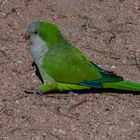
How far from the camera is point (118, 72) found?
16.1 ft

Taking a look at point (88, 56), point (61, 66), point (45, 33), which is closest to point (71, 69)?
point (61, 66)

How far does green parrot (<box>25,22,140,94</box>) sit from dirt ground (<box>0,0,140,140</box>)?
6.3 inches

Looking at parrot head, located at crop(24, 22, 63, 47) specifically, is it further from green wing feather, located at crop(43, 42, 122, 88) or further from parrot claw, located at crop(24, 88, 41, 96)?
parrot claw, located at crop(24, 88, 41, 96)

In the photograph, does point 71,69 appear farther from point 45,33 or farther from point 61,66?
point 45,33

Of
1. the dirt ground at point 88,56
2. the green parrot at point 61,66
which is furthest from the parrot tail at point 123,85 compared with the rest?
the dirt ground at point 88,56

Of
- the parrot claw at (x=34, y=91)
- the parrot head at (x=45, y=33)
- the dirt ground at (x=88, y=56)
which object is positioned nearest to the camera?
the dirt ground at (x=88, y=56)

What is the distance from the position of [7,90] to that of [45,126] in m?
0.55

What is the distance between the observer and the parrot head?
441 centimetres

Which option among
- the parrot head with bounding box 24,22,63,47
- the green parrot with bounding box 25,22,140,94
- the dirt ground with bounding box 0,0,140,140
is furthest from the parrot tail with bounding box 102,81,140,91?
the parrot head with bounding box 24,22,63,47

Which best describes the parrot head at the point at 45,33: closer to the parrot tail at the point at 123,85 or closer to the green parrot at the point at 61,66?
the green parrot at the point at 61,66

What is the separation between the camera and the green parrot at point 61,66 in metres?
4.43

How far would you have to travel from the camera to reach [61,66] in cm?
443

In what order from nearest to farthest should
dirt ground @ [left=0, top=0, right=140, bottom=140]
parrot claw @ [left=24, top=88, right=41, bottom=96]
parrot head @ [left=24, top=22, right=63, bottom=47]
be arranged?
dirt ground @ [left=0, top=0, right=140, bottom=140] → parrot head @ [left=24, top=22, right=63, bottom=47] → parrot claw @ [left=24, top=88, right=41, bottom=96]

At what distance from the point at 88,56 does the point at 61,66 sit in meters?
0.74
